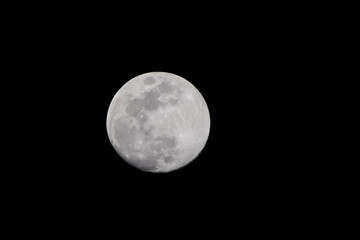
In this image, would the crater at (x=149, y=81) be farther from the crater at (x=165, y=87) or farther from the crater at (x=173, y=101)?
the crater at (x=173, y=101)

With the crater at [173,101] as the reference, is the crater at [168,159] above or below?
below

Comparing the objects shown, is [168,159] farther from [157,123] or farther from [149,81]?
[149,81]

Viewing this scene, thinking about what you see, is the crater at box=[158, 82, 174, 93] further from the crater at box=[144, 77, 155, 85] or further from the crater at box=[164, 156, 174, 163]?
the crater at box=[164, 156, 174, 163]

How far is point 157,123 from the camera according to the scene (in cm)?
411

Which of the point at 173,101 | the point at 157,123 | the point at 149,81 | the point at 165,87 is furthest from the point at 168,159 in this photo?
the point at 149,81

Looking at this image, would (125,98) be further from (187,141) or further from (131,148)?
(187,141)

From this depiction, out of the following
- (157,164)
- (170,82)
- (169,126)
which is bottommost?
(157,164)

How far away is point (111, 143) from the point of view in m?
4.67

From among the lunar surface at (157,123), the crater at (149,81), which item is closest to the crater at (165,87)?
the lunar surface at (157,123)

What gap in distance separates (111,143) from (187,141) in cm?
121

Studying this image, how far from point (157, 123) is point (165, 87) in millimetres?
566

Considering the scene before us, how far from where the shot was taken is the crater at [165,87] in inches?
169

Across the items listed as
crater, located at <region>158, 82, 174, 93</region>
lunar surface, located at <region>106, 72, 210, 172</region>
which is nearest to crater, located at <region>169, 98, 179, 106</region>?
lunar surface, located at <region>106, 72, 210, 172</region>

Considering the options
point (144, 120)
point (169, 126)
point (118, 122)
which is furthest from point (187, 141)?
point (118, 122)
